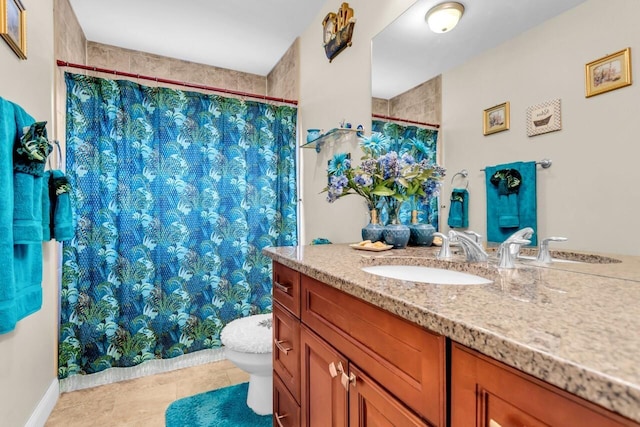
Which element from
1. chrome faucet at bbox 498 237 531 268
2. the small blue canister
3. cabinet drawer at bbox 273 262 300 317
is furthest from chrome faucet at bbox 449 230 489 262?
the small blue canister

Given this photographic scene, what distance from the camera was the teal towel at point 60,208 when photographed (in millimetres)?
1529

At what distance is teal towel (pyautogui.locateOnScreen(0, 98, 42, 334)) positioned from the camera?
1072 millimetres

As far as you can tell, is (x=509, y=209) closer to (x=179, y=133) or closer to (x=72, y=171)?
(x=179, y=133)

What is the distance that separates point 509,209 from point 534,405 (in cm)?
81

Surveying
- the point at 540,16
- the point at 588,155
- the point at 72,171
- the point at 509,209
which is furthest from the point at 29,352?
the point at 540,16

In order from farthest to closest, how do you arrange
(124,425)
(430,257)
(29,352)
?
(124,425)
(29,352)
(430,257)

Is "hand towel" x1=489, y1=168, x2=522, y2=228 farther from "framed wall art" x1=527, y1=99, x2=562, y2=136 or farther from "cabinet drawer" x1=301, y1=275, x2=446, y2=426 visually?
"cabinet drawer" x1=301, y1=275, x2=446, y2=426

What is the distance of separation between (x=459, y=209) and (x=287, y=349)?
2.79ft

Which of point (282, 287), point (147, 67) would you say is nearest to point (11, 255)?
point (282, 287)

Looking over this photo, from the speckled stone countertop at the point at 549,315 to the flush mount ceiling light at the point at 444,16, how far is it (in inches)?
38.1

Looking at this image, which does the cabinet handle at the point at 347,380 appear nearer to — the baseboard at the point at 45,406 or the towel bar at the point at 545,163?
the towel bar at the point at 545,163

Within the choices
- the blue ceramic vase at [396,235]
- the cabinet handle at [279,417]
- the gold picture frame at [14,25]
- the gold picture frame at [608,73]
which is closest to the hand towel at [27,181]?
the gold picture frame at [14,25]

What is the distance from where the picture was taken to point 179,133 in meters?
2.21

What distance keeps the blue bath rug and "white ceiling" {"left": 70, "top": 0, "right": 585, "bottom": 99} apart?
1801 mm
